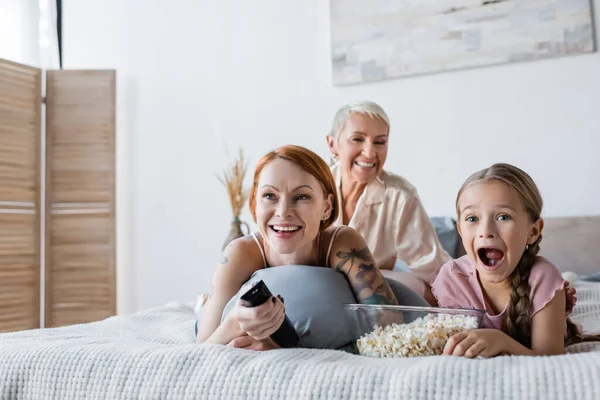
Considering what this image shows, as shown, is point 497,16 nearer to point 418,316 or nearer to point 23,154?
point 418,316

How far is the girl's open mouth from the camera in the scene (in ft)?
3.57

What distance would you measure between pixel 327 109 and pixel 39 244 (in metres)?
1.97

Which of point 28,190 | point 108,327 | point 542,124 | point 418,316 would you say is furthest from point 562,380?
point 28,190

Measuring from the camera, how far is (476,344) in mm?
926

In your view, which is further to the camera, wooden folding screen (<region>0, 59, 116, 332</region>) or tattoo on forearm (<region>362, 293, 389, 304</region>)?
wooden folding screen (<region>0, 59, 116, 332</region>)

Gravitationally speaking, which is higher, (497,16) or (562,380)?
(497,16)

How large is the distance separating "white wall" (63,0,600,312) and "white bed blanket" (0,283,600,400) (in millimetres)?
2167

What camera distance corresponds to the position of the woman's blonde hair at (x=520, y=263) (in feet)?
3.52

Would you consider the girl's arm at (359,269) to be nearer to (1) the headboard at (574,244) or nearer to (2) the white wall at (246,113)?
(1) the headboard at (574,244)

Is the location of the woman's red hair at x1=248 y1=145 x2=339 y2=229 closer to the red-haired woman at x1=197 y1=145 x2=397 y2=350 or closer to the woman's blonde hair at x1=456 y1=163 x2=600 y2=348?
the red-haired woman at x1=197 y1=145 x2=397 y2=350

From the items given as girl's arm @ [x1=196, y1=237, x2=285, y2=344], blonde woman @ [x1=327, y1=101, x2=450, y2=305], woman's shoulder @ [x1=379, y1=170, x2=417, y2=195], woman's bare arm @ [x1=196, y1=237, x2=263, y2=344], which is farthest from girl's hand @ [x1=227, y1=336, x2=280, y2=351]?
woman's shoulder @ [x1=379, y1=170, x2=417, y2=195]

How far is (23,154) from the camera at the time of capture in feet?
12.2

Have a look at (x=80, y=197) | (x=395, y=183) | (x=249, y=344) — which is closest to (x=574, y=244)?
(x=395, y=183)

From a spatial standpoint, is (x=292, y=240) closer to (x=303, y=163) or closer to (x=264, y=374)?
(x=303, y=163)
